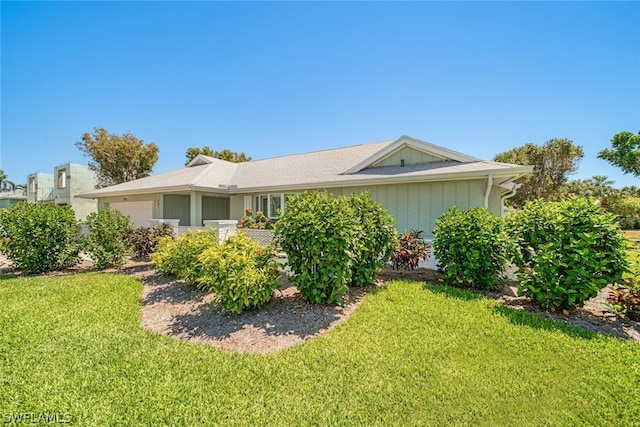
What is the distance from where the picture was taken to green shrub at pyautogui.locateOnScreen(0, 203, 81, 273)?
8984 millimetres

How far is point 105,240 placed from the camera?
30.9 feet

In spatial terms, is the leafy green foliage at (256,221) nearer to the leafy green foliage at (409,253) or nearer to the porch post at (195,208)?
the porch post at (195,208)

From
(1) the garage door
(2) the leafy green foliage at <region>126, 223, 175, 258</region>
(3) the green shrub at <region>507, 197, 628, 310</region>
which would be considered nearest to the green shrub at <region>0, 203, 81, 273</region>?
(2) the leafy green foliage at <region>126, 223, 175, 258</region>

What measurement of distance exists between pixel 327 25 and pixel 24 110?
57.4 ft

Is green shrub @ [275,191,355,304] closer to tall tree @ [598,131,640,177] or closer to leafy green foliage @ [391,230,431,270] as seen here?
leafy green foliage @ [391,230,431,270]

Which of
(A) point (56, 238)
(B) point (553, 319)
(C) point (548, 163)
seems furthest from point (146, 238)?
(C) point (548, 163)

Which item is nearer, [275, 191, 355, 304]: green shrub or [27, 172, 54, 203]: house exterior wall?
[275, 191, 355, 304]: green shrub

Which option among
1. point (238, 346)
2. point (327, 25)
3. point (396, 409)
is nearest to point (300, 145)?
point (327, 25)

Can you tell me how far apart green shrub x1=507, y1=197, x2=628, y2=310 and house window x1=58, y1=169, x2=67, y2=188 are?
3650cm

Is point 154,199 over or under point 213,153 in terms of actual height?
under

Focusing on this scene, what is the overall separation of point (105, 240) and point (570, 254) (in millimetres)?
12778

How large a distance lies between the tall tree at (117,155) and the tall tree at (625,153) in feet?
141

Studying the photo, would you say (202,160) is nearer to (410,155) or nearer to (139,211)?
(139,211)

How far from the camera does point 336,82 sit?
12.9 m
